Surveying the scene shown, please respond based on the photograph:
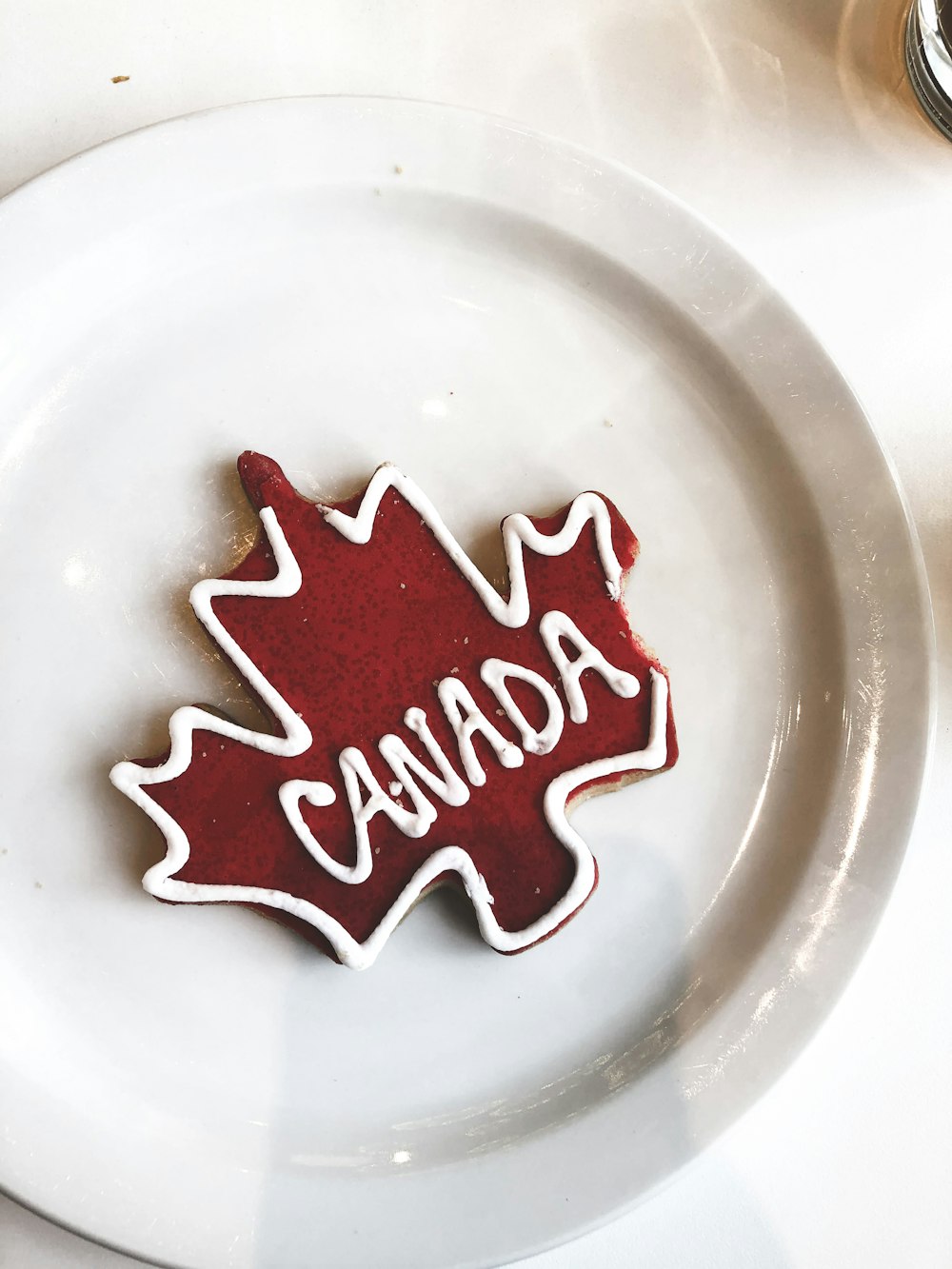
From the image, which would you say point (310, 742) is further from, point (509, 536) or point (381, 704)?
point (509, 536)

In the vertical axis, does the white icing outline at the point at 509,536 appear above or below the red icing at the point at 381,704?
above

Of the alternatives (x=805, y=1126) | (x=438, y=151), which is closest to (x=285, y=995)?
(x=805, y=1126)

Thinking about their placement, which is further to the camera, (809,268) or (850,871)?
(809,268)

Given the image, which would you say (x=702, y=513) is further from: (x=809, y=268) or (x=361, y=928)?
(x=361, y=928)

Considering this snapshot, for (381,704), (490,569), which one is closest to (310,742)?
(381,704)

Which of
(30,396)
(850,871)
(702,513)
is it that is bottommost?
(850,871)
